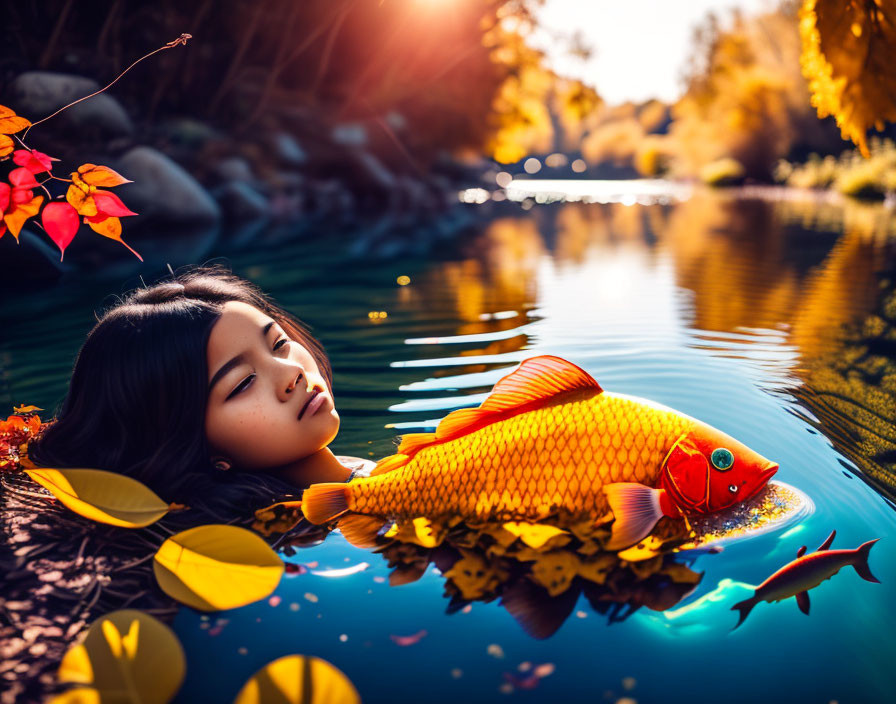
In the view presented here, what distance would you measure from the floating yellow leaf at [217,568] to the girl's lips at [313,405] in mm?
583

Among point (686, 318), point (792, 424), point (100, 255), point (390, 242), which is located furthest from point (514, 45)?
point (792, 424)

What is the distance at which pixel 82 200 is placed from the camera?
2.11 meters

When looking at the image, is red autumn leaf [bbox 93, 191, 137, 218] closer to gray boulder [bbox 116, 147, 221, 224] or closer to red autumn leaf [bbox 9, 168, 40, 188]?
red autumn leaf [bbox 9, 168, 40, 188]

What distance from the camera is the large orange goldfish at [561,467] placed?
1965mm

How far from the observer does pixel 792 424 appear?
10.8 ft

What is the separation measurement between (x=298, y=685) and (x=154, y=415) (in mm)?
1139

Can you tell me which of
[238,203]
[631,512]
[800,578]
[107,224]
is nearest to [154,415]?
[107,224]

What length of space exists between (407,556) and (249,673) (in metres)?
0.50

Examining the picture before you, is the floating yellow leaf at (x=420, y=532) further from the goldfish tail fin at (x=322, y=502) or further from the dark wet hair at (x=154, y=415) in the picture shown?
the dark wet hair at (x=154, y=415)

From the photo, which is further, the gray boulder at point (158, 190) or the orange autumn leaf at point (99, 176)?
the gray boulder at point (158, 190)

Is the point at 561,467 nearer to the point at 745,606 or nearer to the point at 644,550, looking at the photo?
the point at 644,550

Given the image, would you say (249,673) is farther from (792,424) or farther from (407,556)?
(792,424)

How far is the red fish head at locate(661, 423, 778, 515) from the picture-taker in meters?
1.95

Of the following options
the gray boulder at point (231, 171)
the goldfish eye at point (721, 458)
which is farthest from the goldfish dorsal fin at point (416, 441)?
the gray boulder at point (231, 171)
